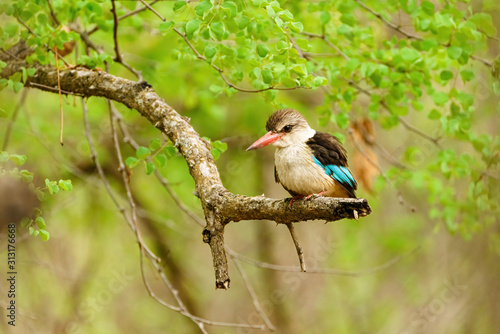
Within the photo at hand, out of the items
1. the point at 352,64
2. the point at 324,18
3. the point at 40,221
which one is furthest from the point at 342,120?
the point at 40,221

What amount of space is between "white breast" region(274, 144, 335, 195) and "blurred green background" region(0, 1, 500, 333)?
310mm

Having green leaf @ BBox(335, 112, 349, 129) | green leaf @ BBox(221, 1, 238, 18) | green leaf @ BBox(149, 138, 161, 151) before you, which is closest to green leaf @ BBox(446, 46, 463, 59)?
green leaf @ BBox(335, 112, 349, 129)

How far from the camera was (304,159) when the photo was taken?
3.43 meters

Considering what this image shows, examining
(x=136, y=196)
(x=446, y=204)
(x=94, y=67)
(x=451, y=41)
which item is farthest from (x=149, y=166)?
(x=136, y=196)

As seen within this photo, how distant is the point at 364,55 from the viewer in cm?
391

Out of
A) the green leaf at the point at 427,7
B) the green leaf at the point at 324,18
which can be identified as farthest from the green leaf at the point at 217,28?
the green leaf at the point at 427,7

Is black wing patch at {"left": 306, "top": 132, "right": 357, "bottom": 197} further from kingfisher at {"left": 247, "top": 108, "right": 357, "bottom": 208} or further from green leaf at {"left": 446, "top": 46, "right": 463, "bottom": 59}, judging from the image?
green leaf at {"left": 446, "top": 46, "right": 463, "bottom": 59}

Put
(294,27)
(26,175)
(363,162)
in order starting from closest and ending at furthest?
1. (26,175)
2. (294,27)
3. (363,162)

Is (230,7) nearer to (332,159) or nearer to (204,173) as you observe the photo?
(204,173)

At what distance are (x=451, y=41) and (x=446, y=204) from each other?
1593mm

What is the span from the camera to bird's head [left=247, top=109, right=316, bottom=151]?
3555 millimetres

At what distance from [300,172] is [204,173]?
0.75 metres

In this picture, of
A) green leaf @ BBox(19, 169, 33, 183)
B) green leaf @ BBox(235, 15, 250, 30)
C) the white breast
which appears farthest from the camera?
the white breast

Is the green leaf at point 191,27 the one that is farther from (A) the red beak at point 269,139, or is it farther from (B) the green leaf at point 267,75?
(A) the red beak at point 269,139
